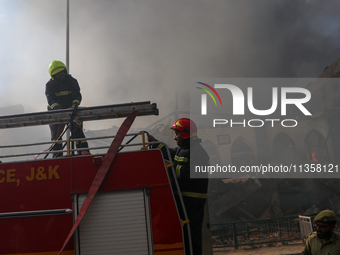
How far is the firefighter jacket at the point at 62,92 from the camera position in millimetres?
5007

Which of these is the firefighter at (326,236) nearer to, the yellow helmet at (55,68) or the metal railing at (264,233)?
the yellow helmet at (55,68)

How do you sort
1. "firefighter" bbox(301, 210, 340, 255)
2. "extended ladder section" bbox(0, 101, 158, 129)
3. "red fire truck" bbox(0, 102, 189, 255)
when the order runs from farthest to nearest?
1. "extended ladder section" bbox(0, 101, 158, 129)
2. "red fire truck" bbox(0, 102, 189, 255)
3. "firefighter" bbox(301, 210, 340, 255)

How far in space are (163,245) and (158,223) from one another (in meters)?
0.25

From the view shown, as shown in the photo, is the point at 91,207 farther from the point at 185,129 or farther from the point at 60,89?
the point at 60,89

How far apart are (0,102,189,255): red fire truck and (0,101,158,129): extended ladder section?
0.66 metres


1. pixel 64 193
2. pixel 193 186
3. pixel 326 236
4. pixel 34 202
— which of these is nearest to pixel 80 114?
pixel 64 193

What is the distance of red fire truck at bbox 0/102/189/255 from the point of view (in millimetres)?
3264

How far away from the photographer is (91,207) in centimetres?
336

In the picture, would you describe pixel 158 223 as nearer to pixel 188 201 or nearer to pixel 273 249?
pixel 188 201

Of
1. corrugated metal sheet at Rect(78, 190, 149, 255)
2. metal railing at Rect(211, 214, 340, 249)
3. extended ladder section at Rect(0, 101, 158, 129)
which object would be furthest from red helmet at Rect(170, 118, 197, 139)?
metal railing at Rect(211, 214, 340, 249)

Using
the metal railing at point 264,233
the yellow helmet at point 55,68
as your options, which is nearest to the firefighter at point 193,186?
the yellow helmet at point 55,68

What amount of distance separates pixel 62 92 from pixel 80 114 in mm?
1420

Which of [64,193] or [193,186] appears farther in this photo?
[193,186]

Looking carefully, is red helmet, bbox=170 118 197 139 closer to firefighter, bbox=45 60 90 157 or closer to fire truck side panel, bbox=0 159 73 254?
fire truck side panel, bbox=0 159 73 254
